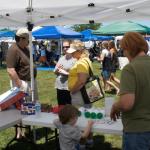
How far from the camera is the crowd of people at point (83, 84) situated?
9.91ft

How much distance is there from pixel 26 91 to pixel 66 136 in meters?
1.83

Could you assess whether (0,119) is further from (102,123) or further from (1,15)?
(1,15)

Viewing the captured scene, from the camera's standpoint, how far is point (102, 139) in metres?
A: 5.95

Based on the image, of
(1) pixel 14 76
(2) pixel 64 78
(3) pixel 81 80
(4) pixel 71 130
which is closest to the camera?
(4) pixel 71 130

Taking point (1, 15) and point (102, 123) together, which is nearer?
point (102, 123)

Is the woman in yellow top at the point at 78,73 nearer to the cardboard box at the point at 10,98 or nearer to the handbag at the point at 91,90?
the handbag at the point at 91,90

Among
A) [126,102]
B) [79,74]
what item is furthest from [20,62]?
[126,102]

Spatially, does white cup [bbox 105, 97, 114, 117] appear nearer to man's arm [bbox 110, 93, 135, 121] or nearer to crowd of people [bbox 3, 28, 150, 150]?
crowd of people [bbox 3, 28, 150, 150]

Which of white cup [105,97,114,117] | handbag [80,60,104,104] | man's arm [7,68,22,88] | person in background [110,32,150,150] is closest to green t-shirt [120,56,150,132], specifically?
person in background [110,32,150,150]

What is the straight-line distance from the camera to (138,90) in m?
3.03

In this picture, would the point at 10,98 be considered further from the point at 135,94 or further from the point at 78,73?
the point at 135,94

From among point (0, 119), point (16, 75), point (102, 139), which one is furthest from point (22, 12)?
Result: point (102, 139)

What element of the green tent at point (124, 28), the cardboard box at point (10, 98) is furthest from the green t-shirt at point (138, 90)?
the green tent at point (124, 28)

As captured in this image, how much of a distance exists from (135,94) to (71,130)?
1.06 meters
